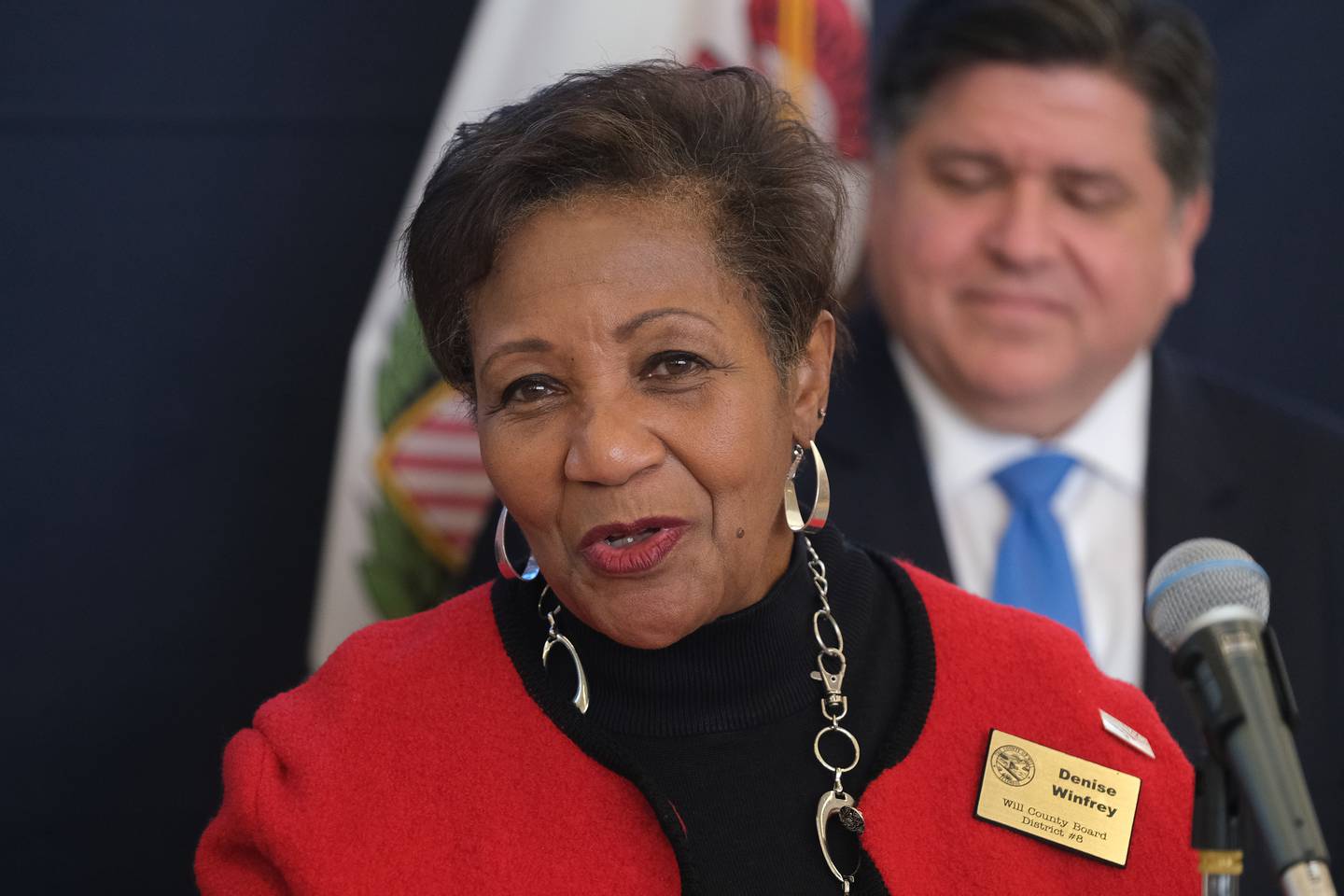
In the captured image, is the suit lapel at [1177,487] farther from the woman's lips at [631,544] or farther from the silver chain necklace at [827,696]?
the woman's lips at [631,544]

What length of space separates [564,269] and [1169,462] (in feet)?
5.67

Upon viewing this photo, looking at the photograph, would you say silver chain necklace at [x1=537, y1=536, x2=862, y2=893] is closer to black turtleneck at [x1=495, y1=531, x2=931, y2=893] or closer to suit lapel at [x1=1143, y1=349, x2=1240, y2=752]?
black turtleneck at [x1=495, y1=531, x2=931, y2=893]

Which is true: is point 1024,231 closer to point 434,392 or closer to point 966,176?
point 966,176

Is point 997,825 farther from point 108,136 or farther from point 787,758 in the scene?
point 108,136

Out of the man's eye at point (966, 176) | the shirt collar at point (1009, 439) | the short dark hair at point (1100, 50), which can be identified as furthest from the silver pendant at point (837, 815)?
the short dark hair at point (1100, 50)

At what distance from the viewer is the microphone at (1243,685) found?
1.03 m

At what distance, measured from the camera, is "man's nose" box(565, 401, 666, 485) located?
1.43 meters

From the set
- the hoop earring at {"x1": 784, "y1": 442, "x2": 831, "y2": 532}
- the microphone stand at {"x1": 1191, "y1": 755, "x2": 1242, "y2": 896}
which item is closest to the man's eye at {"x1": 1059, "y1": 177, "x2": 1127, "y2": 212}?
the hoop earring at {"x1": 784, "y1": 442, "x2": 831, "y2": 532}

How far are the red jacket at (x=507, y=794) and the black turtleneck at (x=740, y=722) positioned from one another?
29 millimetres

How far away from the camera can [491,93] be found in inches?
115

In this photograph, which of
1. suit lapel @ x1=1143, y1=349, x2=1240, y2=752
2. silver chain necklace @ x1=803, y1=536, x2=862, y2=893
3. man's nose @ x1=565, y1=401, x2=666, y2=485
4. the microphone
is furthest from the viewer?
suit lapel @ x1=1143, y1=349, x2=1240, y2=752

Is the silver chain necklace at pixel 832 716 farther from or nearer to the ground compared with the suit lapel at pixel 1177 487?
nearer to the ground

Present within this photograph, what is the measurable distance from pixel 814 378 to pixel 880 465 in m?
1.14

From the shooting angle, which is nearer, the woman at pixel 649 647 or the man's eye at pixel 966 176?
the woman at pixel 649 647
